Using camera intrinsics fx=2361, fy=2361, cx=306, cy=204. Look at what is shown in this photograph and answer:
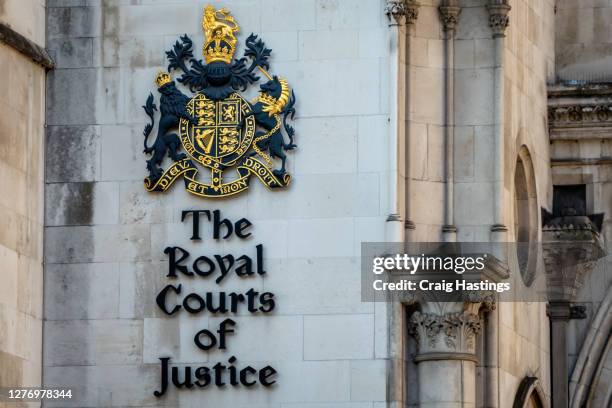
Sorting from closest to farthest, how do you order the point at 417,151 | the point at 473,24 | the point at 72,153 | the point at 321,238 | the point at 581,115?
the point at 321,238 → the point at 417,151 → the point at 72,153 → the point at 473,24 → the point at 581,115

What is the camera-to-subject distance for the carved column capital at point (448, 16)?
30.5 metres

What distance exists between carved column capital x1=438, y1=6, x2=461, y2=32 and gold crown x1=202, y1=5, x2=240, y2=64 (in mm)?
2667

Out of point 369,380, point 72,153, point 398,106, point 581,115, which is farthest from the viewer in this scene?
point 581,115

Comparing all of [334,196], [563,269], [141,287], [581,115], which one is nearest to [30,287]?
[141,287]

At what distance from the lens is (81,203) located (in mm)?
30109

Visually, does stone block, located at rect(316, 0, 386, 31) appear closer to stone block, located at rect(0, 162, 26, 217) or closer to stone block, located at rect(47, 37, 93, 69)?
stone block, located at rect(47, 37, 93, 69)

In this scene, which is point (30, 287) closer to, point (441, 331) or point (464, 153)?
point (441, 331)

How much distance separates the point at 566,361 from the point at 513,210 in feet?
9.95

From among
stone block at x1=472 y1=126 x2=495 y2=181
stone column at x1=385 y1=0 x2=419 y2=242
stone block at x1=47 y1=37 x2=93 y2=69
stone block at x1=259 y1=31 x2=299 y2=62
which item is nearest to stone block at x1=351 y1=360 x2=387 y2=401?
stone column at x1=385 y1=0 x2=419 y2=242

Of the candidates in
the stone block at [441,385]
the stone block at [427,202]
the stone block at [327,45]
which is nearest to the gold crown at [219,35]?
the stone block at [327,45]

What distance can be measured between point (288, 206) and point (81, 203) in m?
2.68

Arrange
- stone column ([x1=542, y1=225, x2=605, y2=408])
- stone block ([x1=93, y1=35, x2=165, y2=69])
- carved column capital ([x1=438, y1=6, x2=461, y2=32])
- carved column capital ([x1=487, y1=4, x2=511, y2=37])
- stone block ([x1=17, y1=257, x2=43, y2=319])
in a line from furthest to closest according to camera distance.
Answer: stone column ([x1=542, y1=225, x2=605, y2=408]) < carved column capital ([x1=487, y1=4, x2=511, y2=37]) < carved column capital ([x1=438, y1=6, x2=461, y2=32]) < stone block ([x1=93, y1=35, x2=165, y2=69]) < stone block ([x1=17, y1=257, x2=43, y2=319])

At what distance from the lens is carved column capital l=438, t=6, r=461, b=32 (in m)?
30.5

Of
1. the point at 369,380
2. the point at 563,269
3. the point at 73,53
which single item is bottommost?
the point at 369,380
